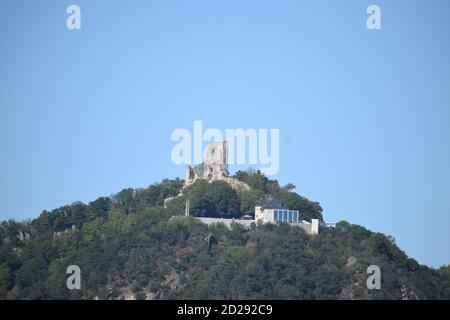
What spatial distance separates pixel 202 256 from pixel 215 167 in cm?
1210

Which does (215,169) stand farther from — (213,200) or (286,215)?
(286,215)

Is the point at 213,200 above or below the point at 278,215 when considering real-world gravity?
above

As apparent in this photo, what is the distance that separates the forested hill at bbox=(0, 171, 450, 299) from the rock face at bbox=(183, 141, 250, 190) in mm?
1867

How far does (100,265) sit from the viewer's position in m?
131

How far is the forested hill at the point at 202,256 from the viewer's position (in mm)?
127250

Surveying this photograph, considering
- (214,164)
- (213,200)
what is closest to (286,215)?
(213,200)

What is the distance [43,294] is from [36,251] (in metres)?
7.49

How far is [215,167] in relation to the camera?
141000mm

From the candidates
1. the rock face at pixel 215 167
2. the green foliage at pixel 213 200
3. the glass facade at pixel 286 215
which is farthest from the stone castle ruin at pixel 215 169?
the glass facade at pixel 286 215

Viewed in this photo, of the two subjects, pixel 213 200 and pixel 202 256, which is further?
pixel 213 200

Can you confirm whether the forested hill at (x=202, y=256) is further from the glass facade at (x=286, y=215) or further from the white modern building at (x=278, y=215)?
the glass facade at (x=286, y=215)

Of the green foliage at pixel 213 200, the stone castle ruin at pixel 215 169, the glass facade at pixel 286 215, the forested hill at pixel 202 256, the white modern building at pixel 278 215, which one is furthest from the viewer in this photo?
the stone castle ruin at pixel 215 169

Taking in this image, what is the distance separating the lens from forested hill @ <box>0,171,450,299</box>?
127 meters

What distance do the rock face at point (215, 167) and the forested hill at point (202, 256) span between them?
6.12ft
